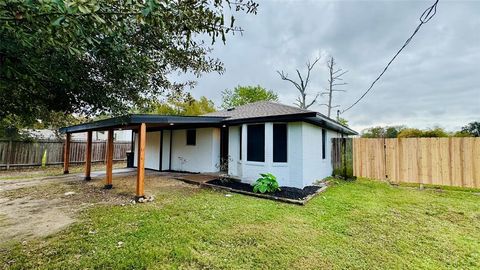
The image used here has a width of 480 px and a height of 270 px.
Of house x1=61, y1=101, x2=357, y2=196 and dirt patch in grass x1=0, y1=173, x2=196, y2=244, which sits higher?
house x1=61, y1=101, x2=357, y2=196

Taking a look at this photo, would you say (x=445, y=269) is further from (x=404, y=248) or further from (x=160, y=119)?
(x=160, y=119)

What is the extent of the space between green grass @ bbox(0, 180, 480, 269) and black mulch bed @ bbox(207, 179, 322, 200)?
594 mm

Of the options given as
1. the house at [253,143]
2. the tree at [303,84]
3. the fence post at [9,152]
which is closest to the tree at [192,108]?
the tree at [303,84]

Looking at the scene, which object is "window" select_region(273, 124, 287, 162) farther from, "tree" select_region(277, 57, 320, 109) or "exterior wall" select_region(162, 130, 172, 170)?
"tree" select_region(277, 57, 320, 109)

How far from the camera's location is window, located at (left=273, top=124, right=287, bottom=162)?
823 cm

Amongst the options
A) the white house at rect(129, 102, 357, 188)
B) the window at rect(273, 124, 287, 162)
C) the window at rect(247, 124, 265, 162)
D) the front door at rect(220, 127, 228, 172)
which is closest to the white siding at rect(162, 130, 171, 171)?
the white house at rect(129, 102, 357, 188)

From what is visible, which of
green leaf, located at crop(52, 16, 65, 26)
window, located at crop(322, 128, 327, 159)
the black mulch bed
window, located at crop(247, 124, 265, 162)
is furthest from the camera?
window, located at crop(322, 128, 327, 159)

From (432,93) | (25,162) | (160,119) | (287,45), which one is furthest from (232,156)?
(432,93)

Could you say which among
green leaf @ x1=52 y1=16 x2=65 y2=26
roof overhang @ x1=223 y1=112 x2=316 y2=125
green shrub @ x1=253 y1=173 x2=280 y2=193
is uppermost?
roof overhang @ x1=223 y1=112 x2=316 y2=125

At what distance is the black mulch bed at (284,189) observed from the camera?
6.93 m

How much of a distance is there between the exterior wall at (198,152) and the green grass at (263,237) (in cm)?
433

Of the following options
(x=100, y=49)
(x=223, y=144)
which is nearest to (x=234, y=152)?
(x=223, y=144)

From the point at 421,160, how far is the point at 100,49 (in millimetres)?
10094

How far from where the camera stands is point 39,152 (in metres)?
13.0
